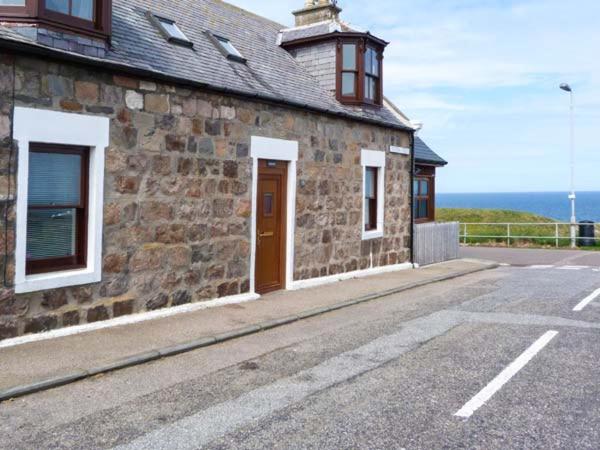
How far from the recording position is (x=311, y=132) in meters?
12.0

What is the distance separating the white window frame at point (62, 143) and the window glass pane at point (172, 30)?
348 cm

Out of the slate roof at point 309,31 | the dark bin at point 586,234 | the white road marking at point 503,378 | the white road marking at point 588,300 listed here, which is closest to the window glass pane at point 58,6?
the white road marking at point 503,378

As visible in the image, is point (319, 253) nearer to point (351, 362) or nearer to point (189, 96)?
point (189, 96)

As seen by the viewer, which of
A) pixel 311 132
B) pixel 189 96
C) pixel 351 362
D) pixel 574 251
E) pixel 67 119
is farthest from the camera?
pixel 574 251

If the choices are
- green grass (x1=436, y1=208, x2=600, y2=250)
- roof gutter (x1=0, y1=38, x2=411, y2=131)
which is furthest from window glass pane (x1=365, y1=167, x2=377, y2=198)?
green grass (x1=436, y1=208, x2=600, y2=250)

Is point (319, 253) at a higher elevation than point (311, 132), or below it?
below

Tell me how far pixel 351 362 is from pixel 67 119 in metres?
4.63

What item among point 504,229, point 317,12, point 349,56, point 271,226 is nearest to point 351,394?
point 271,226

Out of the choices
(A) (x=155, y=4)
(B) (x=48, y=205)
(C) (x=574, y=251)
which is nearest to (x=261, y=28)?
(A) (x=155, y=4)

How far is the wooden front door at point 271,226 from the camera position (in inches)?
430

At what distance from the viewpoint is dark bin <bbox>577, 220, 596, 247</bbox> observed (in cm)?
2416

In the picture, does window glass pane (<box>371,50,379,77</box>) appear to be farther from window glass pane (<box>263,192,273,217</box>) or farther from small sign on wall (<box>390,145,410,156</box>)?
window glass pane (<box>263,192,273,217</box>)

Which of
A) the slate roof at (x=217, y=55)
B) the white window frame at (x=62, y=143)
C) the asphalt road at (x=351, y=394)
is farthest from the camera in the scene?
the slate roof at (x=217, y=55)

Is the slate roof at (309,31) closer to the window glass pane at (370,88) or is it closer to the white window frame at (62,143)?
the window glass pane at (370,88)
